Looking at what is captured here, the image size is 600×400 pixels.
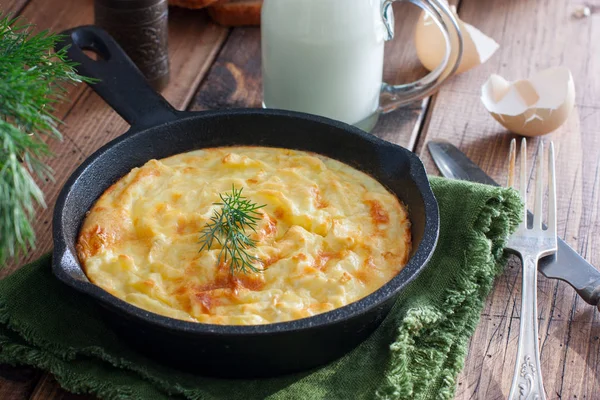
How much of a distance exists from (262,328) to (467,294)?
0.73 m

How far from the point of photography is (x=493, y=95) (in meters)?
3.06

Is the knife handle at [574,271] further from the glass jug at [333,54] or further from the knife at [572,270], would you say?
the glass jug at [333,54]

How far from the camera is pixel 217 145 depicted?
2.60 metres

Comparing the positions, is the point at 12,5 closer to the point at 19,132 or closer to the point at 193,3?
the point at 193,3

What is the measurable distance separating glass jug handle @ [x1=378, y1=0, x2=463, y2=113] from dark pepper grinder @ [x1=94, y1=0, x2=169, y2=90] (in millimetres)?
878

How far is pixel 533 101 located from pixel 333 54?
82 centimetres

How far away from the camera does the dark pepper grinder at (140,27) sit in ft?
9.93

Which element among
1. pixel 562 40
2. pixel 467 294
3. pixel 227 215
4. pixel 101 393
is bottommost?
pixel 562 40

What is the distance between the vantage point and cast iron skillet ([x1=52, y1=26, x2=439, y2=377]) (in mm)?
1818

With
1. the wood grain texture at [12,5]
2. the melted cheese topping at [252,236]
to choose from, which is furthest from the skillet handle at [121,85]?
the wood grain texture at [12,5]

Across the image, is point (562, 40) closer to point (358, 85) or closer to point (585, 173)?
point (585, 173)

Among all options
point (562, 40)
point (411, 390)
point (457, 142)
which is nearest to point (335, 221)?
point (411, 390)

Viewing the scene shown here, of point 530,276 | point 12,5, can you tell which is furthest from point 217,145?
point 12,5

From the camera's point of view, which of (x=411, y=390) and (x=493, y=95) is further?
(x=493, y=95)
